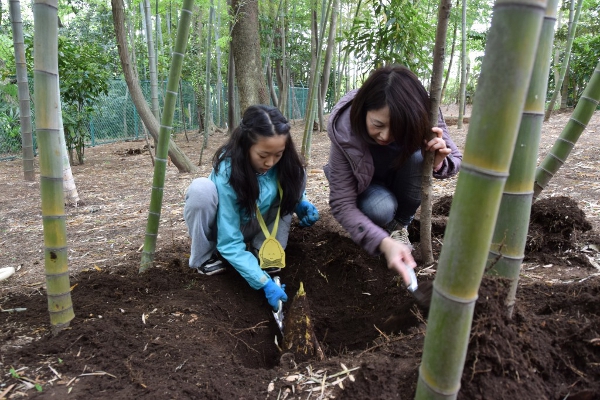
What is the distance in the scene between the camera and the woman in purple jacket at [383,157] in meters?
1.93

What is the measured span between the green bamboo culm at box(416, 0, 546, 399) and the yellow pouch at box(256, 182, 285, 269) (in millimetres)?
1756

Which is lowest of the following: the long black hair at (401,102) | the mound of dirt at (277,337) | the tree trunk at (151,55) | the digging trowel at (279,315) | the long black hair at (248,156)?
the digging trowel at (279,315)

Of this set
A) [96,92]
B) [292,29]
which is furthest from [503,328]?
[292,29]

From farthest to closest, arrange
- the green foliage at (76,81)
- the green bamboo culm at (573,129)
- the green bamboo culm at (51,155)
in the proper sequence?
the green foliage at (76,81), the green bamboo culm at (573,129), the green bamboo culm at (51,155)

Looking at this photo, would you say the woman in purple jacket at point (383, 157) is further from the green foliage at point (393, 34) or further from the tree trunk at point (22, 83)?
the tree trunk at point (22, 83)

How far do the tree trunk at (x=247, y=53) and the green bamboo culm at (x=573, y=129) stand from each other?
13.7 ft

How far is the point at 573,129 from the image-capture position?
1.93 meters

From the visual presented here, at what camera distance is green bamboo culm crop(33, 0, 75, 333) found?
152cm

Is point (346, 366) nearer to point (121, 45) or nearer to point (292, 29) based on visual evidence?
point (121, 45)

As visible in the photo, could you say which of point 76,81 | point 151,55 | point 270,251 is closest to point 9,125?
point 76,81

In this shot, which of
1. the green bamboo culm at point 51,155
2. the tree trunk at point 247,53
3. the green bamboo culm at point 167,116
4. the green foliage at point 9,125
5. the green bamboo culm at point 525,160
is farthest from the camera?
the green foliage at point 9,125

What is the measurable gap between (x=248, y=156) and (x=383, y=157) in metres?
0.77

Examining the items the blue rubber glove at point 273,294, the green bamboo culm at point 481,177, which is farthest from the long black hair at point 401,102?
the green bamboo culm at point 481,177

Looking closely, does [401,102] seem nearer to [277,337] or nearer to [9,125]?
[277,337]
